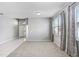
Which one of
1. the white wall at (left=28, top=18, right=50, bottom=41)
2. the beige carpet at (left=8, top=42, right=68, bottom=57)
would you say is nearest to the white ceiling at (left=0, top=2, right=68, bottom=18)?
the beige carpet at (left=8, top=42, right=68, bottom=57)

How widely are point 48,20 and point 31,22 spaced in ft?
6.38

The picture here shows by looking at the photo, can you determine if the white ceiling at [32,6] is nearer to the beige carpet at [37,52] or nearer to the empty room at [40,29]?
the empty room at [40,29]

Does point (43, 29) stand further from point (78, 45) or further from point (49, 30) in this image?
point (78, 45)

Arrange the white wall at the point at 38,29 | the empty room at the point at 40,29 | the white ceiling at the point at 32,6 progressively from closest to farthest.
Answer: the empty room at the point at 40,29 < the white ceiling at the point at 32,6 < the white wall at the point at 38,29

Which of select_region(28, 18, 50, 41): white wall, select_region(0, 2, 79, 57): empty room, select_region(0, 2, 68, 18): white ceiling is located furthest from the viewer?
select_region(28, 18, 50, 41): white wall

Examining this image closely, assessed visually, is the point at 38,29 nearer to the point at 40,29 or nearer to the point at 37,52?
the point at 40,29

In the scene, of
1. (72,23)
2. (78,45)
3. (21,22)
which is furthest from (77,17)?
(21,22)

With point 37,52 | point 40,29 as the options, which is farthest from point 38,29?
point 37,52

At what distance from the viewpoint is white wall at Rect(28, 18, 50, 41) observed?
560 inches

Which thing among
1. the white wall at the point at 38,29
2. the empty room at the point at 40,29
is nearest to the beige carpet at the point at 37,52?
the empty room at the point at 40,29

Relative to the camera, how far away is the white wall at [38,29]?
14.2 metres

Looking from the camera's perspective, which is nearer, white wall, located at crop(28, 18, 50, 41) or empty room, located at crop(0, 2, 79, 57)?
empty room, located at crop(0, 2, 79, 57)

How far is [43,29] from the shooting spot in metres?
14.3

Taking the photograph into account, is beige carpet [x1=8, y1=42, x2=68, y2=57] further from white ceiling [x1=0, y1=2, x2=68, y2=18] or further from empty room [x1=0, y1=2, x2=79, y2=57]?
white ceiling [x1=0, y1=2, x2=68, y2=18]
